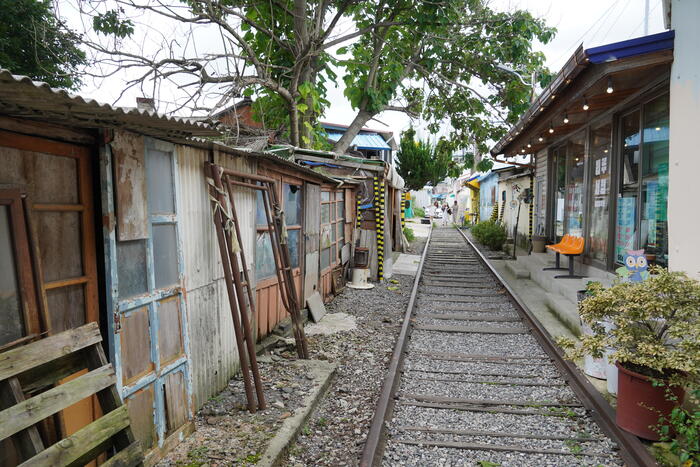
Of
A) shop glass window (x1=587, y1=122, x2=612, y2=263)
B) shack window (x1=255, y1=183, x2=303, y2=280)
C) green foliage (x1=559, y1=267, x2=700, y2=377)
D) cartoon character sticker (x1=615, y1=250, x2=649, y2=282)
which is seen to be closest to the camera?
green foliage (x1=559, y1=267, x2=700, y2=377)

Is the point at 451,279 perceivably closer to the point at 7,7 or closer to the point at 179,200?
the point at 179,200

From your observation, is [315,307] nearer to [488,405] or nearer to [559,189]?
[488,405]

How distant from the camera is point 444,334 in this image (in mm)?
6852

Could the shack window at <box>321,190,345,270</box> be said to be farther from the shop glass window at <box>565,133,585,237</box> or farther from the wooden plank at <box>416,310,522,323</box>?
the shop glass window at <box>565,133,585,237</box>

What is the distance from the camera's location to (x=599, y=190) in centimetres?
887

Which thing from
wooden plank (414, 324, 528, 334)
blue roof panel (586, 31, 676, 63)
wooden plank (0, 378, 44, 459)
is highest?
blue roof panel (586, 31, 676, 63)

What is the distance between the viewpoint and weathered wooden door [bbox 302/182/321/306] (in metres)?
7.91

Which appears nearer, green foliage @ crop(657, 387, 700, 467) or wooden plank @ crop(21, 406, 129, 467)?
wooden plank @ crop(21, 406, 129, 467)

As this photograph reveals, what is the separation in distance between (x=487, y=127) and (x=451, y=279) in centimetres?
538

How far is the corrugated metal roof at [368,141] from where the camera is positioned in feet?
88.1

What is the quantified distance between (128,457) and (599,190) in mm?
9406

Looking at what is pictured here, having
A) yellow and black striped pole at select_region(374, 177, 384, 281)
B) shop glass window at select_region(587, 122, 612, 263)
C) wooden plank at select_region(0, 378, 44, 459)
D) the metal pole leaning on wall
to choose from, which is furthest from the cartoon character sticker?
yellow and black striped pole at select_region(374, 177, 384, 281)

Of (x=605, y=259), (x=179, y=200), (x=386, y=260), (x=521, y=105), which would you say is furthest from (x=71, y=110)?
(x=521, y=105)

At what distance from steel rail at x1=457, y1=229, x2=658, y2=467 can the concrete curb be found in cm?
272
